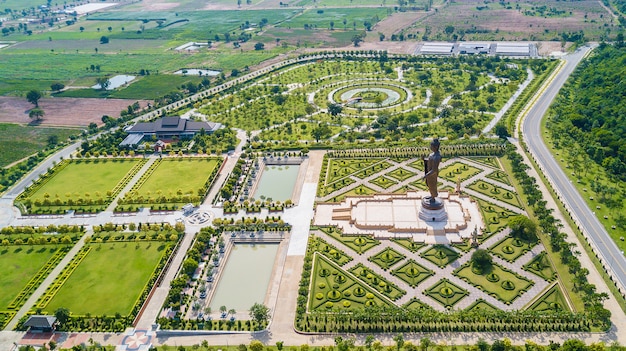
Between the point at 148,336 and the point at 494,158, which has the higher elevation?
the point at 494,158

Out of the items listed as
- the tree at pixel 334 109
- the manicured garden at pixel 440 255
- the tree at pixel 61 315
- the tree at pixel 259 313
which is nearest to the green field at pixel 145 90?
the tree at pixel 334 109

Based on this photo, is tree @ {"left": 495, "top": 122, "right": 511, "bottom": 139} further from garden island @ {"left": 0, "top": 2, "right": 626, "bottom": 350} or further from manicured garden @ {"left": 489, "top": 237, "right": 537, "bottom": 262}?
manicured garden @ {"left": 489, "top": 237, "right": 537, "bottom": 262}

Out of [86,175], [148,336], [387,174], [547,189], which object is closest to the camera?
[148,336]

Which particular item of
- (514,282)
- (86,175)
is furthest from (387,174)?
(86,175)

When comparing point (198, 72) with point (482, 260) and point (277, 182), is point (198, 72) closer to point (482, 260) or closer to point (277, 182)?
point (277, 182)

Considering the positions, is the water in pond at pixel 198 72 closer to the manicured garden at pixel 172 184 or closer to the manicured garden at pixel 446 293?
the manicured garden at pixel 172 184

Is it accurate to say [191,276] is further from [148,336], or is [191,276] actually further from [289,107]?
[289,107]

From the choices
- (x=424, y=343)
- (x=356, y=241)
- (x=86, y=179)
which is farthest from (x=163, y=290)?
(x=86, y=179)
